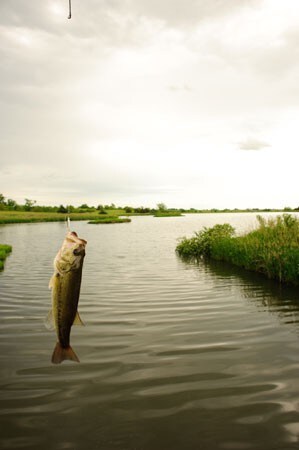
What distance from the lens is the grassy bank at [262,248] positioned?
63.8 ft

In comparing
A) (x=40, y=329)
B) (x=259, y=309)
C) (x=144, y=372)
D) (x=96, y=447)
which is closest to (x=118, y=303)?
(x=40, y=329)

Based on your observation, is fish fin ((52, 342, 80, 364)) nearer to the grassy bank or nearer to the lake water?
the lake water

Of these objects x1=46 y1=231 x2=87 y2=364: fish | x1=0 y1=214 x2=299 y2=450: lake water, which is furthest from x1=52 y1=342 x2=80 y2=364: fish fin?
x1=0 y1=214 x2=299 y2=450: lake water

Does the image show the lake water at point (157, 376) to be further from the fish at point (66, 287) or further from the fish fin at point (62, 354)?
the fish at point (66, 287)

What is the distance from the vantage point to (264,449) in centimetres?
529

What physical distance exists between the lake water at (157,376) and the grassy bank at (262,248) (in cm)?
352

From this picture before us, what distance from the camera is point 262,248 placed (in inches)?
894

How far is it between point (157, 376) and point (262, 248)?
53.9ft

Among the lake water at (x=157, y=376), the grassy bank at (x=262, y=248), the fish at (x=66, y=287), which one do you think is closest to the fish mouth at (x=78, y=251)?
the fish at (x=66, y=287)

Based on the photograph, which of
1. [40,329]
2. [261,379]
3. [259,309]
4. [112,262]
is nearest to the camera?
[261,379]

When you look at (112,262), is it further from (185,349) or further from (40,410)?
(40,410)

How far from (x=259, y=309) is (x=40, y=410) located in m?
9.51

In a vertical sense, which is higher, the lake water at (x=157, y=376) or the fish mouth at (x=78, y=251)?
the fish mouth at (x=78, y=251)

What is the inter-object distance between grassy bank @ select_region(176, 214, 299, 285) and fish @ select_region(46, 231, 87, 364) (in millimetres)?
16112
